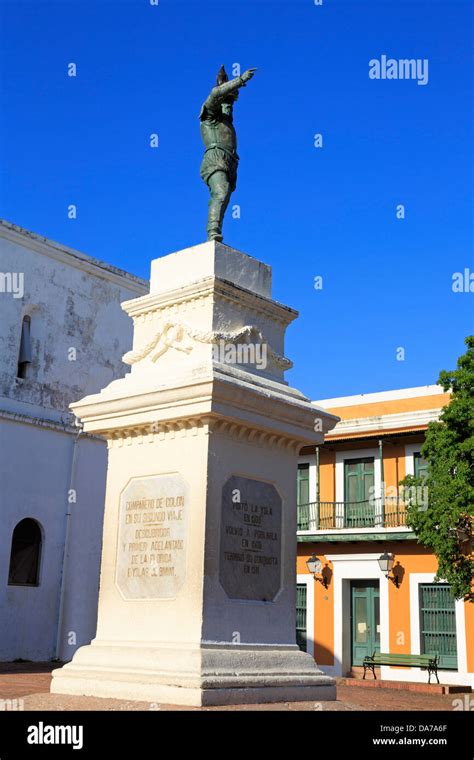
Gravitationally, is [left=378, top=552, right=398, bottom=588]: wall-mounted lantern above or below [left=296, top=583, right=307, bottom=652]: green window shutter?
above

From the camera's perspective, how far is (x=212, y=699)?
7.53 metres

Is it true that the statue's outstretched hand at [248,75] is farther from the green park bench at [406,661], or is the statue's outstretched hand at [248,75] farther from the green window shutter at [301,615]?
the green window shutter at [301,615]

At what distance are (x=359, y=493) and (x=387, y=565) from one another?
2.66 metres

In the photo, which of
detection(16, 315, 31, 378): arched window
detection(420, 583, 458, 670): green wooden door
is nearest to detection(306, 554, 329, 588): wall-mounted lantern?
detection(420, 583, 458, 670): green wooden door

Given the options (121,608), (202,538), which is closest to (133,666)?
(121,608)

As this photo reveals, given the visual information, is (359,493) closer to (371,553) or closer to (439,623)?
(371,553)

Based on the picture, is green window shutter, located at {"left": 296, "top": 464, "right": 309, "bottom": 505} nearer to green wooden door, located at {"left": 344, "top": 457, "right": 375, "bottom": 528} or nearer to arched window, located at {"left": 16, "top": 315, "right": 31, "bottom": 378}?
green wooden door, located at {"left": 344, "top": 457, "right": 375, "bottom": 528}

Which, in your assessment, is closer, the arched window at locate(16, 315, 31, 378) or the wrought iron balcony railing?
the arched window at locate(16, 315, 31, 378)

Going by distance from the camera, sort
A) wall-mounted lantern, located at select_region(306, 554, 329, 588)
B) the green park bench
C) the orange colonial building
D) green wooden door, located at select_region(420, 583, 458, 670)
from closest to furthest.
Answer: the green park bench → green wooden door, located at select_region(420, 583, 458, 670) → the orange colonial building → wall-mounted lantern, located at select_region(306, 554, 329, 588)

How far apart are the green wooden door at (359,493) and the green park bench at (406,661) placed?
12.0 ft

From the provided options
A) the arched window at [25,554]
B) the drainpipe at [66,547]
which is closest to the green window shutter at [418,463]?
the drainpipe at [66,547]

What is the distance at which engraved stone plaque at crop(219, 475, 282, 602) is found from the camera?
27.7ft

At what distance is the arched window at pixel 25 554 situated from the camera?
18.3 metres

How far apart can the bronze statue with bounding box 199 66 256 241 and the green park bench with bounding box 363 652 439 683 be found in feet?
44.2
